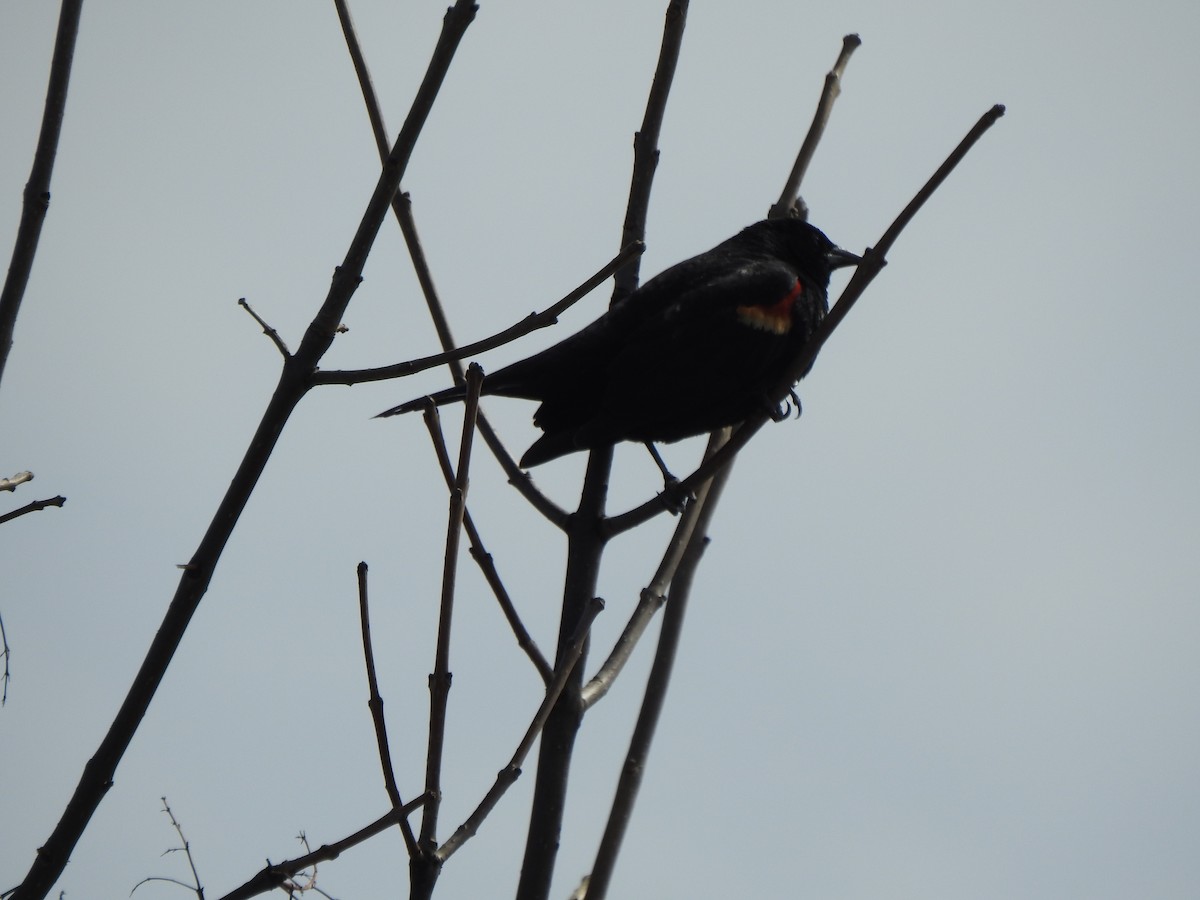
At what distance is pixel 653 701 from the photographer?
2924 millimetres

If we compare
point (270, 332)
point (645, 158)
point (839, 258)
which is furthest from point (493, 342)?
point (839, 258)

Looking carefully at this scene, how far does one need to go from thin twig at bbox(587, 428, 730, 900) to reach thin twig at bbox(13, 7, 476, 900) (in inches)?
52.4

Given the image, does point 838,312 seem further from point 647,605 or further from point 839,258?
point 839,258

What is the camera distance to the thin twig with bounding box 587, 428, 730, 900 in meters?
2.66

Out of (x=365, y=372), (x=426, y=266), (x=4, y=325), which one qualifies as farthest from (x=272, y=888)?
(x=426, y=266)

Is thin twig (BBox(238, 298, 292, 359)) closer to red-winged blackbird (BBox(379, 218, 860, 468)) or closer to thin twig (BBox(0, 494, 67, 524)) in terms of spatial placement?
thin twig (BBox(0, 494, 67, 524))

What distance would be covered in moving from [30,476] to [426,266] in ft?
3.45

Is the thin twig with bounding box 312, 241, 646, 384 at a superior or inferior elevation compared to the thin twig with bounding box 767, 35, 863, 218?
inferior

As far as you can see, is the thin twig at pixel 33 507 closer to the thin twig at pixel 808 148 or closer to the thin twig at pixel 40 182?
the thin twig at pixel 40 182

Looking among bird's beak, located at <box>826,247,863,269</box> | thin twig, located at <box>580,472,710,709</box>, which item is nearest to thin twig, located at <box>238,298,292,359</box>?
thin twig, located at <box>580,472,710,709</box>

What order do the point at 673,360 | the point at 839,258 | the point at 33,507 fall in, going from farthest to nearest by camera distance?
1. the point at 839,258
2. the point at 673,360
3. the point at 33,507

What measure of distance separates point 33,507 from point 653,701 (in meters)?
1.58

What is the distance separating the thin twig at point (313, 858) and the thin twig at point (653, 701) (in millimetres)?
1067

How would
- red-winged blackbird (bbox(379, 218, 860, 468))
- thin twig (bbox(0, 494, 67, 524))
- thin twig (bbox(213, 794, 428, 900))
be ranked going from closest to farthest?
thin twig (bbox(213, 794, 428, 900)) < thin twig (bbox(0, 494, 67, 524)) < red-winged blackbird (bbox(379, 218, 860, 468))
